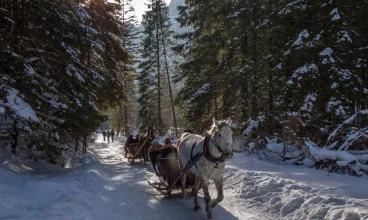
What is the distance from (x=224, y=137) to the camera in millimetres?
5398

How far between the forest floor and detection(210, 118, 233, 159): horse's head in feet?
5.47

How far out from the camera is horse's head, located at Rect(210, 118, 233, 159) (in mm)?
5332

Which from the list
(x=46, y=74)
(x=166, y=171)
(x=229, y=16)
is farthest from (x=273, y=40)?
(x=46, y=74)

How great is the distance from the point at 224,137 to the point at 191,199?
9.54ft

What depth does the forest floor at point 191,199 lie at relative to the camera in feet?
17.2

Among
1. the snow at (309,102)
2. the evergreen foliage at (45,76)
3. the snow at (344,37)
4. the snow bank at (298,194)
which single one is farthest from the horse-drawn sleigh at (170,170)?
the snow at (344,37)

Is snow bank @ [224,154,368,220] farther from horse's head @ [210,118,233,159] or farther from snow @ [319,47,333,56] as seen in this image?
snow @ [319,47,333,56]

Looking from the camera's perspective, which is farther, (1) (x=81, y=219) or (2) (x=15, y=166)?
(2) (x=15, y=166)

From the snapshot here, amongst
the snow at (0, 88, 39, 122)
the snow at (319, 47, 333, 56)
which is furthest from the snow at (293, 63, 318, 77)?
the snow at (0, 88, 39, 122)

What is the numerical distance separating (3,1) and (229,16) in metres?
11.7

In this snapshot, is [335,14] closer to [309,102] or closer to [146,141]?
[309,102]

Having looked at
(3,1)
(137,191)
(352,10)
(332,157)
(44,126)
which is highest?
(352,10)

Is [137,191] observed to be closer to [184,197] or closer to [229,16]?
[184,197]

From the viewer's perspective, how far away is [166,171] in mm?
7871
